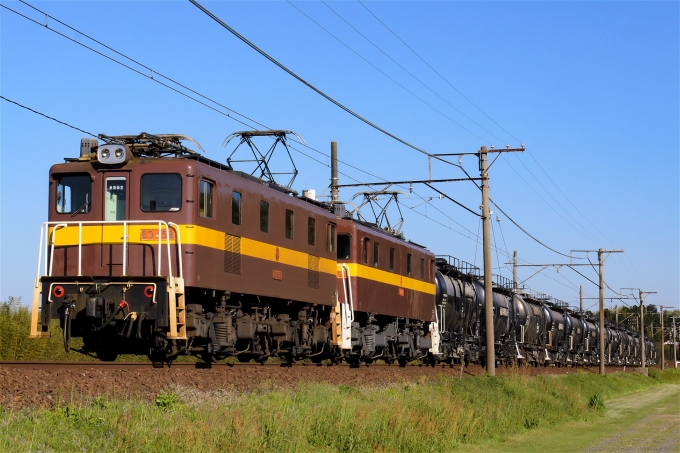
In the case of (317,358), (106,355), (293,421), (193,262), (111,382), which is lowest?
(293,421)

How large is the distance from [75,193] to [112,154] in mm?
1102

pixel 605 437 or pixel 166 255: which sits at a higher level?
pixel 166 255

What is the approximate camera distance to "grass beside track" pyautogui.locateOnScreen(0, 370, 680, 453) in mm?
10430

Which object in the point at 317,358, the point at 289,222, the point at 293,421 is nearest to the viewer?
the point at 293,421

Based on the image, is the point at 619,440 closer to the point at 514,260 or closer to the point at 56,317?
the point at 56,317

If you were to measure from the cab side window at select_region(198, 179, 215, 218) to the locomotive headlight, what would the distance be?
1.61 m

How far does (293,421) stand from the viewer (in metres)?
13.0

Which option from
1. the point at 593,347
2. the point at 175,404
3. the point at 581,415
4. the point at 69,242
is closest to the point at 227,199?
the point at 69,242

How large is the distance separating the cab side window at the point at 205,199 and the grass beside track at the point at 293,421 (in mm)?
4101

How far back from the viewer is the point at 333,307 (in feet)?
84.1

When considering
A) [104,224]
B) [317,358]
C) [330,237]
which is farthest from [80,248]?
[317,358]

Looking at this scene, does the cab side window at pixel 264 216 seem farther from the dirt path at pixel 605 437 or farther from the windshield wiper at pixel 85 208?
the dirt path at pixel 605 437

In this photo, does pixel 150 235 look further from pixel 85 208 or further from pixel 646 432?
pixel 646 432

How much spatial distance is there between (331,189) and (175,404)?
77.2ft
